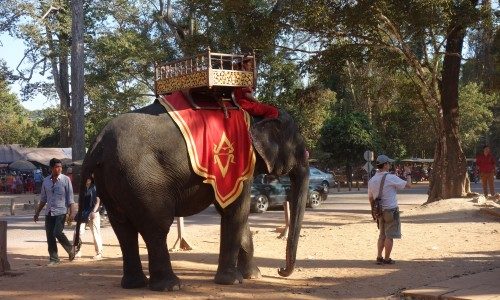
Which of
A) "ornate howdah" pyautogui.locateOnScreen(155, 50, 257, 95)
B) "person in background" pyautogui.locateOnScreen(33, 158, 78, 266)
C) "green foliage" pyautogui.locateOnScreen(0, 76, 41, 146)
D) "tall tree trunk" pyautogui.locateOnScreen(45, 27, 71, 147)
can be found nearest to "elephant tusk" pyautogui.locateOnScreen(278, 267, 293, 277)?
"ornate howdah" pyautogui.locateOnScreen(155, 50, 257, 95)

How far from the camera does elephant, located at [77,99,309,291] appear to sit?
823 cm

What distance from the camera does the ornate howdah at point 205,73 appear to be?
897cm

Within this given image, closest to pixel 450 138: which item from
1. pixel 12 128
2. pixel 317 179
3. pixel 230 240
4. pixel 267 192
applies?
pixel 267 192

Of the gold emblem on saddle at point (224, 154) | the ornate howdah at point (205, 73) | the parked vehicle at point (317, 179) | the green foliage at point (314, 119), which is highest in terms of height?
the green foliage at point (314, 119)

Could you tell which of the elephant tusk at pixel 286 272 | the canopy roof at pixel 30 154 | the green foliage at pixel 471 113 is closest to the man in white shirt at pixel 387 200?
the elephant tusk at pixel 286 272

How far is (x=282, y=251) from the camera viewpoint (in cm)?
1320

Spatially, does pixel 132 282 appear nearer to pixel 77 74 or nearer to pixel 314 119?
pixel 77 74

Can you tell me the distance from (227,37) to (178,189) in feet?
42.2

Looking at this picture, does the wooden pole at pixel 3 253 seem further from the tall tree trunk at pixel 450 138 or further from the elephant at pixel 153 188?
the tall tree trunk at pixel 450 138

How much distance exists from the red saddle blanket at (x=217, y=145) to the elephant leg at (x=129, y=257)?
1.19m

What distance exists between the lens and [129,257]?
8773 millimetres

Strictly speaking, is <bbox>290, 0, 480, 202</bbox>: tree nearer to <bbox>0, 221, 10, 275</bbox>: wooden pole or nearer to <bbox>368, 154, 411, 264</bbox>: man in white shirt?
<bbox>368, 154, 411, 264</bbox>: man in white shirt

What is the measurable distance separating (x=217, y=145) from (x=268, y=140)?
2.93 feet

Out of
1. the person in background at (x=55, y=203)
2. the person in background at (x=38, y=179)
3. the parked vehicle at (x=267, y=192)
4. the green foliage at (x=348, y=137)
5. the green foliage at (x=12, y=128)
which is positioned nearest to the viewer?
the person in background at (x=55, y=203)
